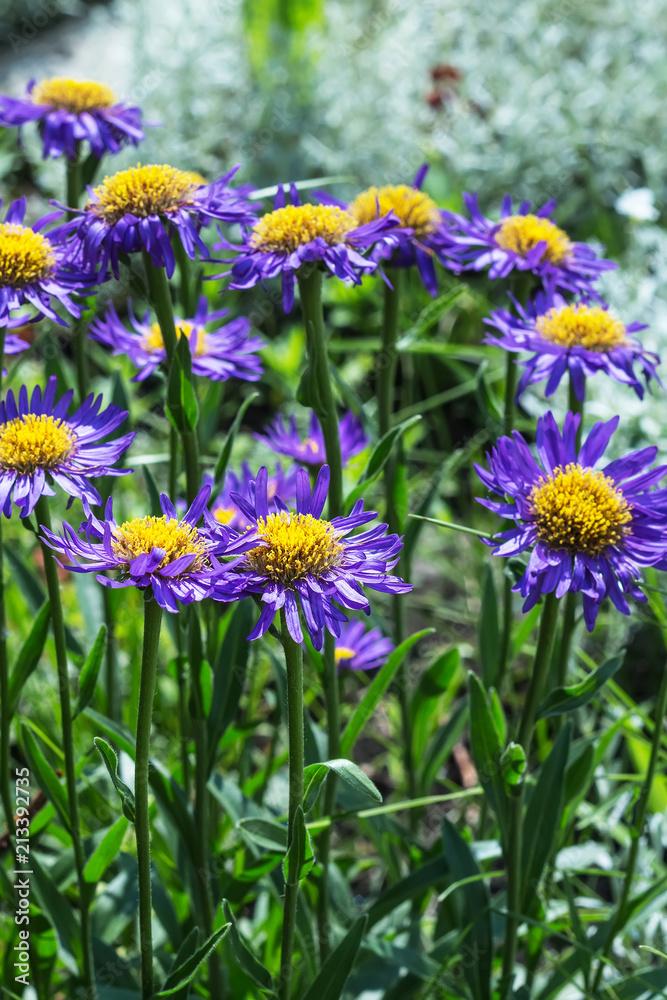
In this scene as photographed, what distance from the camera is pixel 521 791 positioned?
120 centimetres

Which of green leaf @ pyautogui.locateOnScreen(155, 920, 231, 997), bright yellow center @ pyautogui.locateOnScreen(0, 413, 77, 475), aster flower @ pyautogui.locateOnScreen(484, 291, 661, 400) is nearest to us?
green leaf @ pyautogui.locateOnScreen(155, 920, 231, 997)

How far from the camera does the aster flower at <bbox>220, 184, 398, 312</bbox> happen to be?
A: 118 cm

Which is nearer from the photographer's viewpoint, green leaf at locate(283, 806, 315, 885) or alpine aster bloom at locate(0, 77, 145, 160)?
green leaf at locate(283, 806, 315, 885)

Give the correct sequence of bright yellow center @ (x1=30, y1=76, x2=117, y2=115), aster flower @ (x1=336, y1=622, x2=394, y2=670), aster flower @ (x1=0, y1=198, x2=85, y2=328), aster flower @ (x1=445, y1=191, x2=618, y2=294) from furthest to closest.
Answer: aster flower @ (x1=336, y1=622, x2=394, y2=670) < bright yellow center @ (x1=30, y1=76, x2=117, y2=115) < aster flower @ (x1=445, y1=191, x2=618, y2=294) < aster flower @ (x1=0, y1=198, x2=85, y2=328)

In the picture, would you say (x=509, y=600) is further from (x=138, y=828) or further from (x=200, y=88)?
(x=200, y=88)

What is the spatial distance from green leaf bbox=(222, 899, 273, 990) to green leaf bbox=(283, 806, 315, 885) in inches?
3.2

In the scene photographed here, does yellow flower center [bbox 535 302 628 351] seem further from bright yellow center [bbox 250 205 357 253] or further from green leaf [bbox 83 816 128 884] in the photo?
green leaf [bbox 83 816 128 884]

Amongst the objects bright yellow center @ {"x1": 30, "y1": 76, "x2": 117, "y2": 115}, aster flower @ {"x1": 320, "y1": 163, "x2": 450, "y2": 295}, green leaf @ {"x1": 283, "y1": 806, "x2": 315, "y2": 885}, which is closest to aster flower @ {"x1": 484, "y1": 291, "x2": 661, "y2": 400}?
aster flower @ {"x1": 320, "y1": 163, "x2": 450, "y2": 295}

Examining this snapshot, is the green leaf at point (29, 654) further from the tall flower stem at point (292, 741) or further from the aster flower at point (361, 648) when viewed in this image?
the aster flower at point (361, 648)

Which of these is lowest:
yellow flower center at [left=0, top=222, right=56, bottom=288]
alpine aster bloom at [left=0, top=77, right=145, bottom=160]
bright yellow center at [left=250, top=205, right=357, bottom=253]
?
yellow flower center at [left=0, top=222, right=56, bottom=288]

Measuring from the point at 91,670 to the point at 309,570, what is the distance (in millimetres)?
382

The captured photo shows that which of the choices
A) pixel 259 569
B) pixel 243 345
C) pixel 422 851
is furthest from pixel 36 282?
pixel 422 851

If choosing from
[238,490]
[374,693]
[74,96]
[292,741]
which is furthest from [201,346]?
[292,741]

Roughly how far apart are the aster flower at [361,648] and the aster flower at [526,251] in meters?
0.67
